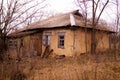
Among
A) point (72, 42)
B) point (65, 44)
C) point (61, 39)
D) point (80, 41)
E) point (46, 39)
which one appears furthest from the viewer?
point (46, 39)

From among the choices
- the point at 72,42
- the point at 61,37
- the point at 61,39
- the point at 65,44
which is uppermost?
the point at 61,37

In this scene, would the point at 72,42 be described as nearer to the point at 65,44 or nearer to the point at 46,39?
the point at 65,44

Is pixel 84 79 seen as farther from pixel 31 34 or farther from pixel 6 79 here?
pixel 31 34

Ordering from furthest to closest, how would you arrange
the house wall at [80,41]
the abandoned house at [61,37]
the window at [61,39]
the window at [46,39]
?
the window at [46,39], the window at [61,39], the house wall at [80,41], the abandoned house at [61,37]

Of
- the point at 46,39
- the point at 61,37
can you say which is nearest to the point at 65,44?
the point at 61,37

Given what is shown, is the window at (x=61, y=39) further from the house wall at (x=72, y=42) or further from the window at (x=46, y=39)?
the window at (x=46, y=39)

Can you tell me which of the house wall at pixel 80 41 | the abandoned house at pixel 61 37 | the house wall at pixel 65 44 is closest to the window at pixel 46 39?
the abandoned house at pixel 61 37

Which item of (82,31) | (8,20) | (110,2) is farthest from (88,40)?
(8,20)

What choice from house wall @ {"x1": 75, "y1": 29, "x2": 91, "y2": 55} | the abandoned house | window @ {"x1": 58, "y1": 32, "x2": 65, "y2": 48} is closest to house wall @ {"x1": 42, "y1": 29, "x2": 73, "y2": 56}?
the abandoned house

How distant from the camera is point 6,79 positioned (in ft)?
24.5

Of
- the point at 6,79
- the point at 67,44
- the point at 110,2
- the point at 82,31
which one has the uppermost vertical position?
the point at 110,2

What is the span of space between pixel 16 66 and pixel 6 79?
68cm

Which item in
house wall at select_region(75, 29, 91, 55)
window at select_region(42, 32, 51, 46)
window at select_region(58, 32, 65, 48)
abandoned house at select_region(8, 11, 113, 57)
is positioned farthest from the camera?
window at select_region(42, 32, 51, 46)

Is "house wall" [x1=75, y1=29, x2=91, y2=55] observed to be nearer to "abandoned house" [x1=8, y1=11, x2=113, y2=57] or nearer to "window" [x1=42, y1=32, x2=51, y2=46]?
"abandoned house" [x1=8, y1=11, x2=113, y2=57]
